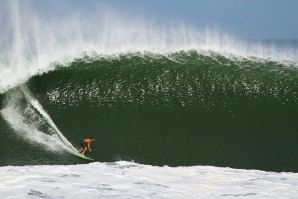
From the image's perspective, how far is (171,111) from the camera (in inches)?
397

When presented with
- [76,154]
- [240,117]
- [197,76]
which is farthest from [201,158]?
[197,76]

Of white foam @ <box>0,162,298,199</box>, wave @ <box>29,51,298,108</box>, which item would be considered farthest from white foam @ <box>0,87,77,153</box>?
white foam @ <box>0,162,298,199</box>

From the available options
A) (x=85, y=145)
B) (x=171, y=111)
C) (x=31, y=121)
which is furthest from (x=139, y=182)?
(x=31, y=121)

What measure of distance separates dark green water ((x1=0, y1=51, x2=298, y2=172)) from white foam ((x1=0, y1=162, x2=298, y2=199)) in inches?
33.9

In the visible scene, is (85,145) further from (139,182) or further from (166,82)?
(166,82)

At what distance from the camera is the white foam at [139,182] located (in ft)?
19.6

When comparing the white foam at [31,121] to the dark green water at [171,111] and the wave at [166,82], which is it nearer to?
the dark green water at [171,111]

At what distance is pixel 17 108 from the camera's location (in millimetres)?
10133

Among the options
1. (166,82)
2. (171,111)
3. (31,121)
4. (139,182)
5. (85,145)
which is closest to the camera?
(139,182)

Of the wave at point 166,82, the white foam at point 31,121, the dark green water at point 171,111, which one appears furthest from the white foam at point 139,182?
the wave at point 166,82

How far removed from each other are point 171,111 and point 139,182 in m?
3.67

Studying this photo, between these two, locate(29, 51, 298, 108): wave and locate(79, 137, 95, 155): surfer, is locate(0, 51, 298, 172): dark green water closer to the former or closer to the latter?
locate(29, 51, 298, 108): wave

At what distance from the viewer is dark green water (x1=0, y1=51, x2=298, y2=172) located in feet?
28.6

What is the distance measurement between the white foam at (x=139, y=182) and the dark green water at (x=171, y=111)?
86cm
